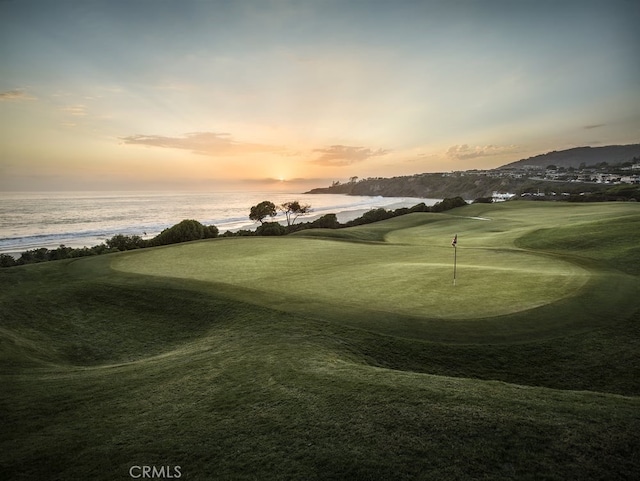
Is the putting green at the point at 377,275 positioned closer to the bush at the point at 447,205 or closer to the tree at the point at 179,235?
the tree at the point at 179,235

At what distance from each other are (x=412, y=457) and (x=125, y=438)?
534 centimetres

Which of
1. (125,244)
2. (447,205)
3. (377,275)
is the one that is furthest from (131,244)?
(447,205)

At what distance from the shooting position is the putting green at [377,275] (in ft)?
47.7

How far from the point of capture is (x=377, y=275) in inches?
766

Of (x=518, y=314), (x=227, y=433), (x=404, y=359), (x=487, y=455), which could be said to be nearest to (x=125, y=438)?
(x=227, y=433)

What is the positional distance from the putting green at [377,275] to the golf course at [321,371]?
157mm

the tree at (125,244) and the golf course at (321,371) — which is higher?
the tree at (125,244)

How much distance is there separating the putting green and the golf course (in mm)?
157

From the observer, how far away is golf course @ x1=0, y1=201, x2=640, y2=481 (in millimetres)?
5746

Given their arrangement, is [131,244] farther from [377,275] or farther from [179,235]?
[377,275]

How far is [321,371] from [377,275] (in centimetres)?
1114

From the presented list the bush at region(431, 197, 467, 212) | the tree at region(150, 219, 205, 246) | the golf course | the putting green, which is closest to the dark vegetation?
the tree at region(150, 219, 205, 246)

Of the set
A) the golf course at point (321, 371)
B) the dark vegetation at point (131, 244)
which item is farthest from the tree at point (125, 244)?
the golf course at point (321, 371)

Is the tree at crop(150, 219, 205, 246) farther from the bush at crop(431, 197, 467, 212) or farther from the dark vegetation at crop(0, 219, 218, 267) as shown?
the bush at crop(431, 197, 467, 212)
